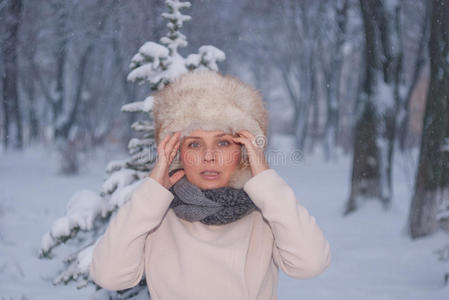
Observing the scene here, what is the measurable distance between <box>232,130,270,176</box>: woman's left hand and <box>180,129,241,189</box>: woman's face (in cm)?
8

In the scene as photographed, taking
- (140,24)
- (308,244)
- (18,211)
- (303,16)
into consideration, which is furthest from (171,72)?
(303,16)

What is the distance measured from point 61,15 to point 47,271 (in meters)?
3.13

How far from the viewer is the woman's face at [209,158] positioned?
6.75 feet

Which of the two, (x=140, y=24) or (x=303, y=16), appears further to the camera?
(x=303, y=16)

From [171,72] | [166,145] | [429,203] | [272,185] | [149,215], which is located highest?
[171,72]

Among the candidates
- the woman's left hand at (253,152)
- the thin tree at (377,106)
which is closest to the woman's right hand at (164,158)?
the woman's left hand at (253,152)

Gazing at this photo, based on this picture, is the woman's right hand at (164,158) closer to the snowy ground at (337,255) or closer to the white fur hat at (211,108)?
the white fur hat at (211,108)

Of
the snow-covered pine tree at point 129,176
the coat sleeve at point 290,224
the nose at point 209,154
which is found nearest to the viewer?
the coat sleeve at point 290,224

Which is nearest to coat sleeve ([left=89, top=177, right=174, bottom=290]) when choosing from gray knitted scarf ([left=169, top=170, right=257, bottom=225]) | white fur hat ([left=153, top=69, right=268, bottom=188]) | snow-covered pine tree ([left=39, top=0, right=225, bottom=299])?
gray knitted scarf ([left=169, top=170, right=257, bottom=225])

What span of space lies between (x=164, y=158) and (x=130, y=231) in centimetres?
34

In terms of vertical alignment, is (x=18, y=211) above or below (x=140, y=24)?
below

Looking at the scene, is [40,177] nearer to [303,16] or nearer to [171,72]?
[171,72]

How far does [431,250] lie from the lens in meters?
5.00

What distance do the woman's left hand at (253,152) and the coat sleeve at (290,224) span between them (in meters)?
0.05
